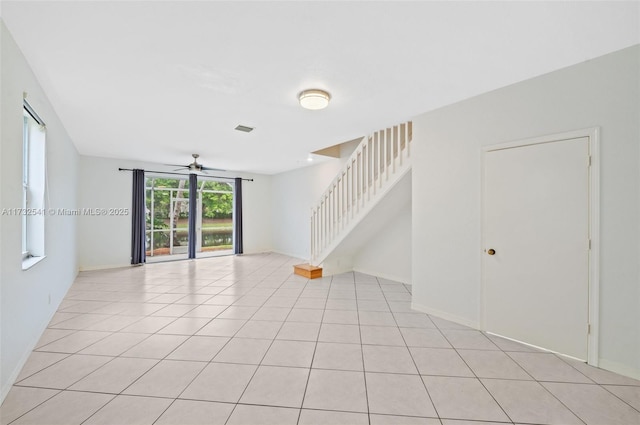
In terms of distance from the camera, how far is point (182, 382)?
2.01 m

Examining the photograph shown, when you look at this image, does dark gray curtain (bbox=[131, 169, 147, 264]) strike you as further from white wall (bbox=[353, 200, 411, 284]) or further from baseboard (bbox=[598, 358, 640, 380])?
baseboard (bbox=[598, 358, 640, 380])

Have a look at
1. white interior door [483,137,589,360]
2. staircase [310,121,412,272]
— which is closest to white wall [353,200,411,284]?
staircase [310,121,412,272]

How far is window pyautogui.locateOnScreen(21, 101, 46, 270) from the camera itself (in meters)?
2.72

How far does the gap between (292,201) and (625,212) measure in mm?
6635

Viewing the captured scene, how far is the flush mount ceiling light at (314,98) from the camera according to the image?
275 centimetres

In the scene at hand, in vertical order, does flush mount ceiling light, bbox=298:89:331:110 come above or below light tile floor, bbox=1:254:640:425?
above

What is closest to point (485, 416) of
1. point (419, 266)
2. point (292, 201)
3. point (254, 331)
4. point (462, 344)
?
point (462, 344)

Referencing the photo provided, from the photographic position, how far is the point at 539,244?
253 centimetres

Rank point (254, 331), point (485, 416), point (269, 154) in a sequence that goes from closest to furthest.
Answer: point (485, 416) < point (254, 331) < point (269, 154)

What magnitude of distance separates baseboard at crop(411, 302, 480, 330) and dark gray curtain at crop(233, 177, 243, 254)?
576 cm

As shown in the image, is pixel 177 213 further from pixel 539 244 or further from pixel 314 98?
pixel 539 244

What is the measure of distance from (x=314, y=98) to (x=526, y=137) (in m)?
2.24

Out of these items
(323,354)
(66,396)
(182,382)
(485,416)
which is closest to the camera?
(485,416)

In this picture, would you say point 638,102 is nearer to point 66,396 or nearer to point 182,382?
point 182,382
